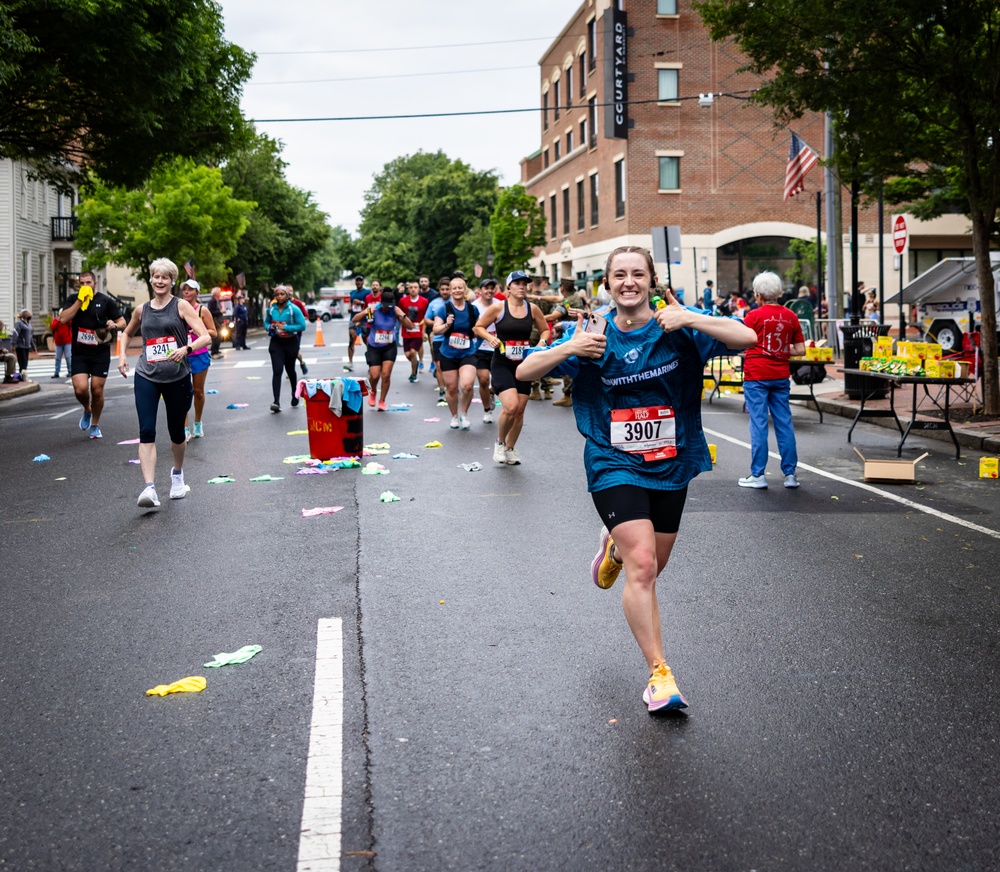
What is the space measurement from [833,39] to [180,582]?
11.5 metres

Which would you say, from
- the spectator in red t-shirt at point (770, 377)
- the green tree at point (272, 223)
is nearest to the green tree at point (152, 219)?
the green tree at point (272, 223)

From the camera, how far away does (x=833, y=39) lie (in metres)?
14.8

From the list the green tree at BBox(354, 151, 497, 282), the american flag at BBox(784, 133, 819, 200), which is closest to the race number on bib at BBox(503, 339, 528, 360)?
the american flag at BBox(784, 133, 819, 200)

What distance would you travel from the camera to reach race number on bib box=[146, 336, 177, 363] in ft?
31.4

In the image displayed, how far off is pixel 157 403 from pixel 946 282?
861 inches

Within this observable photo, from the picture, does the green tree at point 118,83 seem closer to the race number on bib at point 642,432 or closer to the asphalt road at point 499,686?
the asphalt road at point 499,686

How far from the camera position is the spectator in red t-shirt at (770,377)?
34.2ft

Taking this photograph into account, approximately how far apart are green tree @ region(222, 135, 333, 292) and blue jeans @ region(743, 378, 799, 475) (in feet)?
183

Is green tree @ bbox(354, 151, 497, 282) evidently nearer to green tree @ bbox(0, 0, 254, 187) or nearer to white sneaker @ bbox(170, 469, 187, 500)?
green tree @ bbox(0, 0, 254, 187)

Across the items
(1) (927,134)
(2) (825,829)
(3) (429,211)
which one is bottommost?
(2) (825,829)

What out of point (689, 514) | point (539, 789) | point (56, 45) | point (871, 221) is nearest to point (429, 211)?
point (871, 221)

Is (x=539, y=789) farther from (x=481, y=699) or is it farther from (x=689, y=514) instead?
(x=689, y=514)

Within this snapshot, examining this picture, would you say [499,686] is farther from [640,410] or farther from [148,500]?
[148,500]

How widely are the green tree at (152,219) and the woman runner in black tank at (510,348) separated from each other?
36.4m
